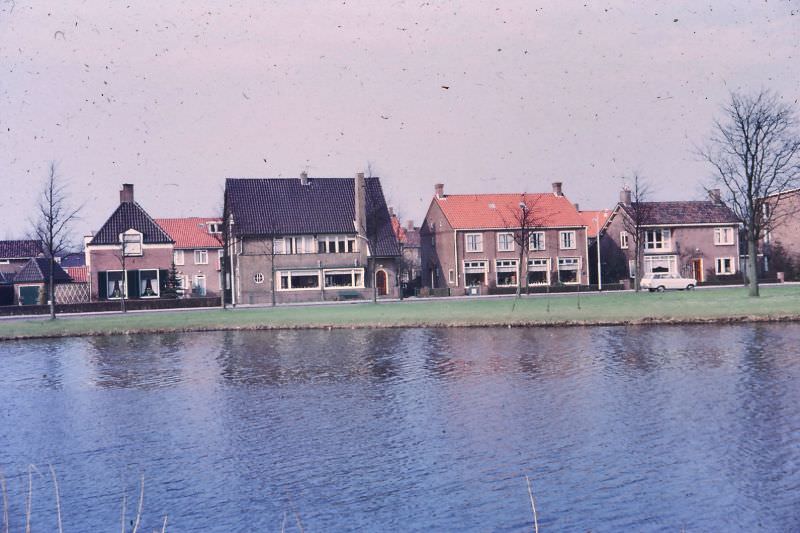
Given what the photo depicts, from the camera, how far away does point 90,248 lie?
249 feet

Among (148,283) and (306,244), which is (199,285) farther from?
(306,244)

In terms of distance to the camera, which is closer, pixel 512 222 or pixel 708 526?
pixel 708 526

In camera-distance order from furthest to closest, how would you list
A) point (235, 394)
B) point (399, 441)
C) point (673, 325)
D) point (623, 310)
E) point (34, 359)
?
point (623, 310)
point (673, 325)
point (34, 359)
point (235, 394)
point (399, 441)

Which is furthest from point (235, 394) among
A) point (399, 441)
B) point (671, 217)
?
point (671, 217)

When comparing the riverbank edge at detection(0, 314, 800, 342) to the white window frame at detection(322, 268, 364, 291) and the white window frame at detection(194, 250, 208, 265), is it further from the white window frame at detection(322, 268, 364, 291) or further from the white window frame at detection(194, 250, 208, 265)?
the white window frame at detection(194, 250, 208, 265)

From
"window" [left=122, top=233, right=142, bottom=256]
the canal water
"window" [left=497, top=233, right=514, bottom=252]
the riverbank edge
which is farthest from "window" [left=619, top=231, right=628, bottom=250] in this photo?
the canal water

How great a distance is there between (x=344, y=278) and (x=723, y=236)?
3981 cm

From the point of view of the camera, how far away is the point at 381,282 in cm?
7956

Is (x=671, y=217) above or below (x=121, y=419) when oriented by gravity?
above

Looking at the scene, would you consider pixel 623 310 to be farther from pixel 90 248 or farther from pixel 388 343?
pixel 90 248

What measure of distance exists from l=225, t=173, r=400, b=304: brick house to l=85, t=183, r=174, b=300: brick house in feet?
21.3

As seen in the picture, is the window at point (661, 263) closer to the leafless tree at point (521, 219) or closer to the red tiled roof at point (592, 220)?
the red tiled roof at point (592, 220)

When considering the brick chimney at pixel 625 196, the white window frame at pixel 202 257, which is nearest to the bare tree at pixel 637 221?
the brick chimney at pixel 625 196

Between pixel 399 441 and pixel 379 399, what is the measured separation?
4.62m
